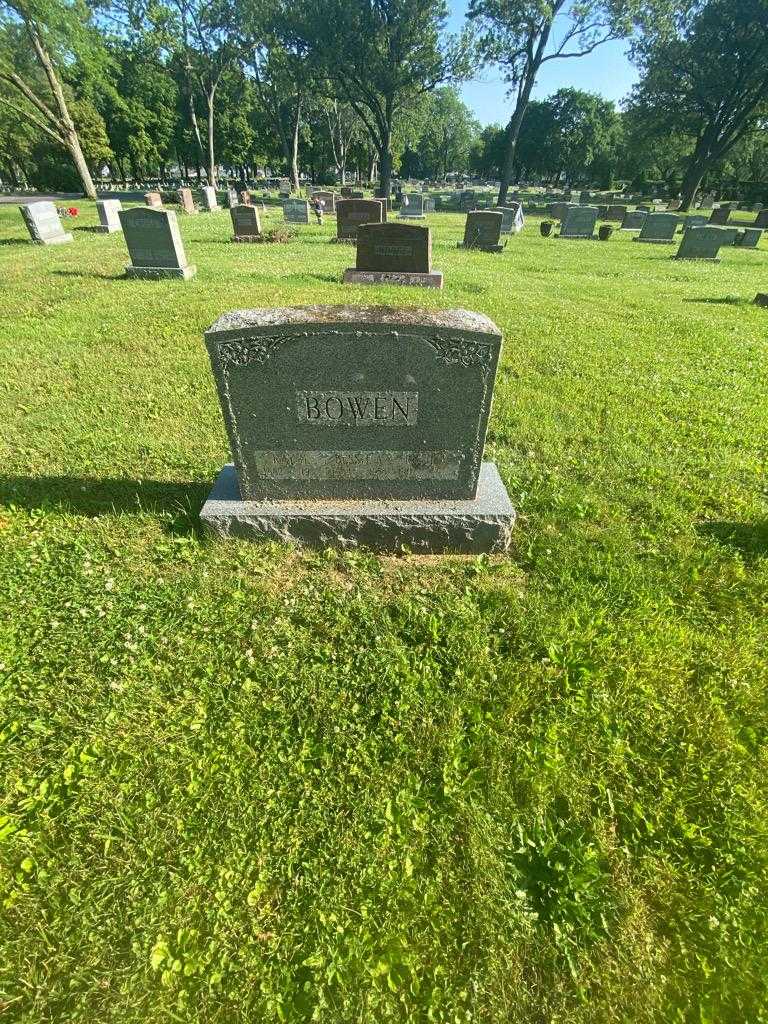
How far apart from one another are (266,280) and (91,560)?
9879mm

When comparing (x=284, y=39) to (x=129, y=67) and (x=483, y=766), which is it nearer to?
(x=129, y=67)

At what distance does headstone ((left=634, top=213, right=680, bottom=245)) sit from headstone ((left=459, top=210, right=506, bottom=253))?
10.3 metres

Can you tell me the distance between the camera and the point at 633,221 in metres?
27.5

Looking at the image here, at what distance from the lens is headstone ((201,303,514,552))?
303 centimetres

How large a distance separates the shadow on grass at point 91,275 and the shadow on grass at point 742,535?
13103 mm

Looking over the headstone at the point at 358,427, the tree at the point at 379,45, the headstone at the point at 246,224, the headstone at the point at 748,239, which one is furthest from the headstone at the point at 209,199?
the headstone at the point at 358,427

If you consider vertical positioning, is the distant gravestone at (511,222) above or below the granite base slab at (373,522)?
below

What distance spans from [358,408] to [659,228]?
88.0ft

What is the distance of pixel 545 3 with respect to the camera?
1108 inches

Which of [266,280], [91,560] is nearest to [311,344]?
[91,560]

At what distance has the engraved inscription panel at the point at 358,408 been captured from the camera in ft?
10.5

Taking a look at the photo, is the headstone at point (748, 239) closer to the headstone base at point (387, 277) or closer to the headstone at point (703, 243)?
the headstone at point (703, 243)


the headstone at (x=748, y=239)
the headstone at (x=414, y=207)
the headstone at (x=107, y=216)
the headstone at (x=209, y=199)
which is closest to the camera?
the headstone at (x=107, y=216)

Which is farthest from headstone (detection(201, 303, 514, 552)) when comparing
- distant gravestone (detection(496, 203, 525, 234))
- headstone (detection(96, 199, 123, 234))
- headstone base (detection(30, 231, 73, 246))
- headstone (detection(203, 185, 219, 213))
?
headstone (detection(203, 185, 219, 213))
